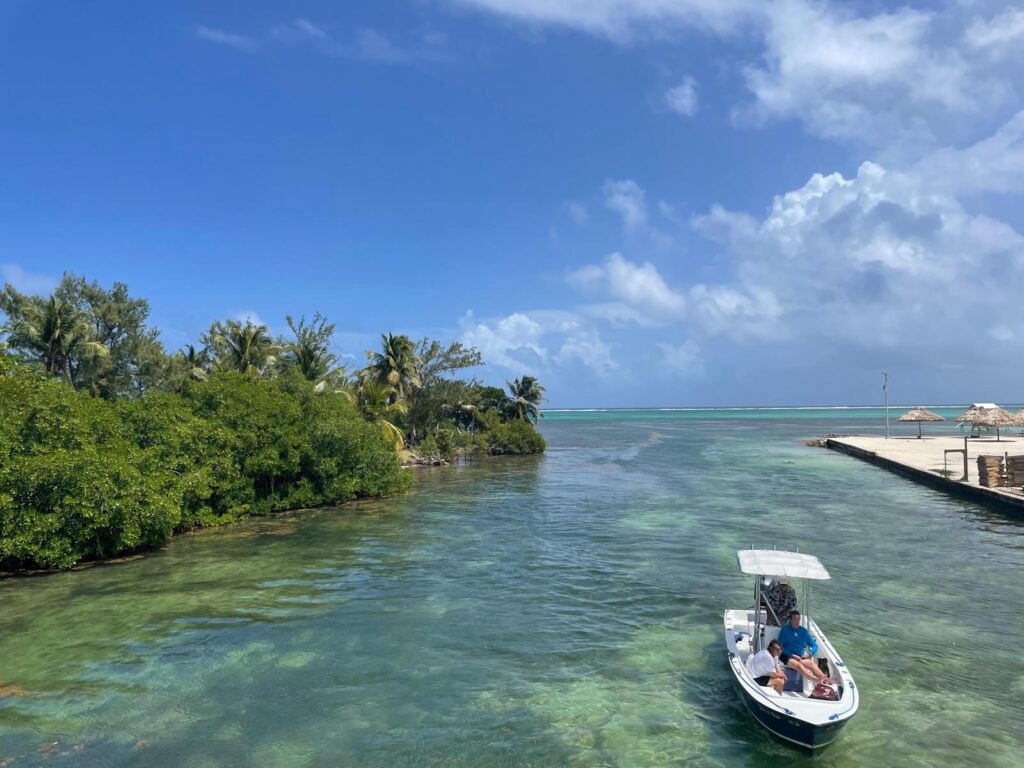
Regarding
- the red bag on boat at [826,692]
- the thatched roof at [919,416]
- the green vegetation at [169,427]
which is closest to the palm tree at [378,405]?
the green vegetation at [169,427]

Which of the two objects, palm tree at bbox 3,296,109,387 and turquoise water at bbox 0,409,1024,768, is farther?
palm tree at bbox 3,296,109,387

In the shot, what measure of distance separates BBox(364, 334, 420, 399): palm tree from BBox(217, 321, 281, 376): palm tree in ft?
33.7

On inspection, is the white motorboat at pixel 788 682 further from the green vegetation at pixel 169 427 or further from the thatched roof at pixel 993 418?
the thatched roof at pixel 993 418

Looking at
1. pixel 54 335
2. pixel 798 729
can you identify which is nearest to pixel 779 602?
pixel 798 729

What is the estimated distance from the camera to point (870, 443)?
6347 centimetres

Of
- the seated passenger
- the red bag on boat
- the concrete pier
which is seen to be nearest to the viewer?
the red bag on boat

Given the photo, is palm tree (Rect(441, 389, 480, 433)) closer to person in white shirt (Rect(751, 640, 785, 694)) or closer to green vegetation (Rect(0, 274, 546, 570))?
green vegetation (Rect(0, 274, 546, 570))

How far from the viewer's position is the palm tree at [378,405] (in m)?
45.4

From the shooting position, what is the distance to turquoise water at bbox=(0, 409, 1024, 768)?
10.1 m

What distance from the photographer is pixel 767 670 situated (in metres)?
10.2

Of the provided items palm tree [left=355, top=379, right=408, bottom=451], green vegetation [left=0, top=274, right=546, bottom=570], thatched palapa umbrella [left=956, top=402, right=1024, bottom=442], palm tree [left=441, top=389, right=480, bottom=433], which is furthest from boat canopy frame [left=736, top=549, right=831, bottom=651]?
thatched palapa umbrella [left=956, top=402, right=1024, bottom=442]

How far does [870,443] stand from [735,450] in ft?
42.3

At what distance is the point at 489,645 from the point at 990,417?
56128 millimetres

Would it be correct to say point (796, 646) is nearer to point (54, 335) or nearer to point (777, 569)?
point (777, 569)
